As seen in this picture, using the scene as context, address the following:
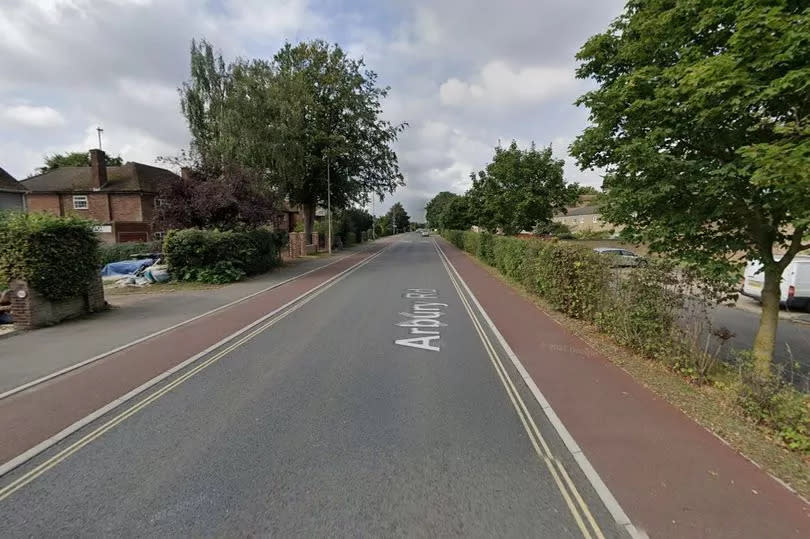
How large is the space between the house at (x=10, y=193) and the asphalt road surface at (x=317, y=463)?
27.7 metres

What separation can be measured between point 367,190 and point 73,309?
24.8 metres

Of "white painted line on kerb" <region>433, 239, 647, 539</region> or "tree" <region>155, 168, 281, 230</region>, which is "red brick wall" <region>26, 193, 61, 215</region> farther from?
"white painted line on kerb" <region>433, 239, 647, 539</region>

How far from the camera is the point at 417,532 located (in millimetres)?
2461

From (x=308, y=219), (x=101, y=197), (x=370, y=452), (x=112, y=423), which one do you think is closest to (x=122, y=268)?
(x=308, y=219)

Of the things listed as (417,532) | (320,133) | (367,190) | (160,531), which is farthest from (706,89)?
(367,190)

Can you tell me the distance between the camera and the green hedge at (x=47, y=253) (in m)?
7.79

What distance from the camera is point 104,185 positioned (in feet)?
97.9

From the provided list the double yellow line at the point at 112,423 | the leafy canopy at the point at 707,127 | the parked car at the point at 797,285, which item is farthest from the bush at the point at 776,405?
the parked car at the point at 797,285

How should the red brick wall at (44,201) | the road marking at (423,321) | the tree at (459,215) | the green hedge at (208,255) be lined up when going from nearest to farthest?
1. the road marking at (423,321)
2. the green hedge at (208,255)
3. the red brick wall at (44,201)
4. the tree at (459,215)

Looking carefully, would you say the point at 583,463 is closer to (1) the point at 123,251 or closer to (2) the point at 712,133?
(2) the point at 712,133

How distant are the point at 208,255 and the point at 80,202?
23592mm

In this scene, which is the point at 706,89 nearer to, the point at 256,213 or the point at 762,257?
the point at 762,257

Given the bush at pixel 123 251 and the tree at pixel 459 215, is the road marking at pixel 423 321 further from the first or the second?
the tree at pixel 459 215

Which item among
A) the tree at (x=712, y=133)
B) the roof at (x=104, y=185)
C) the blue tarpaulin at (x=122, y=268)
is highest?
the roof at (x=104, y=185)
